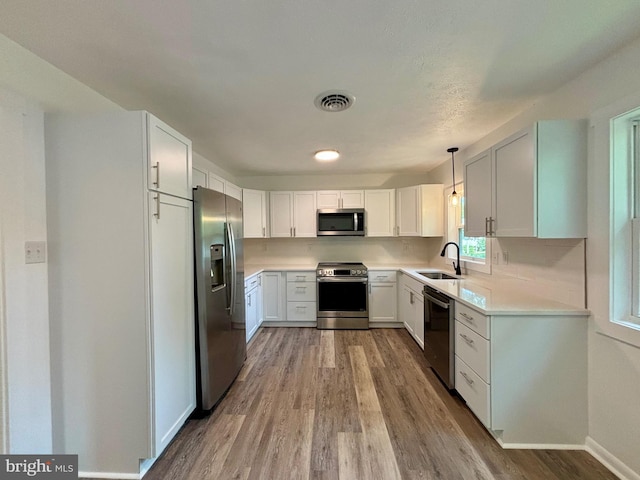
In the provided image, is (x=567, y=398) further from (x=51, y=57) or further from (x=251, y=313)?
(x=51, y=57)

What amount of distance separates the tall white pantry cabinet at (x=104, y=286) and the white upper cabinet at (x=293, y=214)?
2770mm

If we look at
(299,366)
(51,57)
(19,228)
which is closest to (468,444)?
(299,366)

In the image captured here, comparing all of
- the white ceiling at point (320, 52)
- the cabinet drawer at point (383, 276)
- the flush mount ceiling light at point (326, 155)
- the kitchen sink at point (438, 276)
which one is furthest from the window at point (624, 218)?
the cabinet drawer at point (383, 276)

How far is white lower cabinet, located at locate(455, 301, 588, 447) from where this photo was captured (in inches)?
65.7

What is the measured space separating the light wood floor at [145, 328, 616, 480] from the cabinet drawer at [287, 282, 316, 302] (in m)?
1.29

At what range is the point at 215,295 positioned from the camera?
2105mm

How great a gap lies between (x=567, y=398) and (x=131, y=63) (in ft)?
10.9

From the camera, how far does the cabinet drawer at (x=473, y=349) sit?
1752mm

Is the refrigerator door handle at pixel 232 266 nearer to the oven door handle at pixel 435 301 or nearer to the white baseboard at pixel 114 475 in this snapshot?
the white baseboard at pixel 114 475

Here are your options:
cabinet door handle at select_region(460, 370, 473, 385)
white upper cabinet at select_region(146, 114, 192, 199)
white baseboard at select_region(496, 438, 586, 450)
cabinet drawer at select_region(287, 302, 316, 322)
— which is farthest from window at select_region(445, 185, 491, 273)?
white upper cabinet at select_region(146, 114, 192, 199)

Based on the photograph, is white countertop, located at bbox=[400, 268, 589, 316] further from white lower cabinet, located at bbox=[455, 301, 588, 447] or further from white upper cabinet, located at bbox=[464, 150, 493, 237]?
white upper cabinet, located at bbox=[464, 150, 493, 237]

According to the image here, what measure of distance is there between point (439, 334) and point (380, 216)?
2215mm

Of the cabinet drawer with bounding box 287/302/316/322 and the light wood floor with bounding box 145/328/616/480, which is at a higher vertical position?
the cabinet drawer with bounding box 287/302/316/322

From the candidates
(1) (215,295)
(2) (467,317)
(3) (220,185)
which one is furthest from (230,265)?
(2) (467,317)
